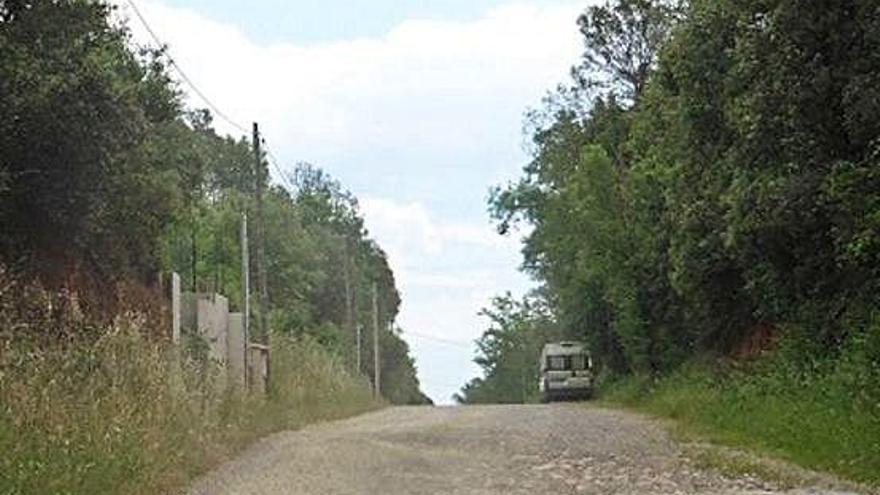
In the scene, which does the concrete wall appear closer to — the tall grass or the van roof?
the tall grass

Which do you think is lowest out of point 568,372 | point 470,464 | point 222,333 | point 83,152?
point 470,464

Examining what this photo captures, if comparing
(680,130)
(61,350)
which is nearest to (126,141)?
(61,350)

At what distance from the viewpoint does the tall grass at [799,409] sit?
53.3 ft

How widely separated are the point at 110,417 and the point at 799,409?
11055mm

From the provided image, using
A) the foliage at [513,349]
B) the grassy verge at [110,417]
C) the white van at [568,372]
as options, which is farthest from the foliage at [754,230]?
the foliage at [513,349]

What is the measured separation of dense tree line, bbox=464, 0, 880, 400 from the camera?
2077 centimetres

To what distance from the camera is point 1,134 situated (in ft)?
66.1

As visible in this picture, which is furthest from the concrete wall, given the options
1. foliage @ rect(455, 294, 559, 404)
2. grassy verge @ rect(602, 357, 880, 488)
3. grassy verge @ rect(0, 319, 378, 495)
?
foliage @ rect(455, 294, 559, 404)

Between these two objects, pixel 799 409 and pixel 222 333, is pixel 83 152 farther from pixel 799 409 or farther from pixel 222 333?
pixel 799 409

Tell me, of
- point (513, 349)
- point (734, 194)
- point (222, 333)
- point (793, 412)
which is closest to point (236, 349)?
point (222, 333)

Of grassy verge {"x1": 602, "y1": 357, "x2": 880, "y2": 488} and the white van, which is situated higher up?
the white van

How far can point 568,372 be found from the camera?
176ft

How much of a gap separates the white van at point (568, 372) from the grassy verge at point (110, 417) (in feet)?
104

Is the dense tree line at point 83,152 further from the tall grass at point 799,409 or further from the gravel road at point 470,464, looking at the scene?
the tall grass at point 799,409
